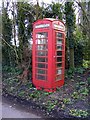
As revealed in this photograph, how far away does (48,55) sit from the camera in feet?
18.8

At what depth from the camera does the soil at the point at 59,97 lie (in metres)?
4.47

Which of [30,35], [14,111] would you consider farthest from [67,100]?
[30,35]

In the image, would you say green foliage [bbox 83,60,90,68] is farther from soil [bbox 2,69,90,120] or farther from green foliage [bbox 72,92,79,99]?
Result: green foliage [bbox 72,92,79,99]

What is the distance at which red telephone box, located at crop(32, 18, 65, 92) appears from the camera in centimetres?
568

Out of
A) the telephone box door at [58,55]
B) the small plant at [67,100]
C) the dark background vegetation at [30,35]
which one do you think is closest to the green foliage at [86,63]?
the dark background vegetation at [30,35]

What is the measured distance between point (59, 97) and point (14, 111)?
1353 mm

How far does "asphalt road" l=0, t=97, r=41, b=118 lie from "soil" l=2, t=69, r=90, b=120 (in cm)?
22

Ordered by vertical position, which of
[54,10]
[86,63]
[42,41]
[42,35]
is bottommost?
[86,63]

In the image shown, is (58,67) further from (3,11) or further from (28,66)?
(3,11)

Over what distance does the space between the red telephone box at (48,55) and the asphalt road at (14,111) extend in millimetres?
1149

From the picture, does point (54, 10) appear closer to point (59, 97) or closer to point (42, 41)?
point (42, 41)

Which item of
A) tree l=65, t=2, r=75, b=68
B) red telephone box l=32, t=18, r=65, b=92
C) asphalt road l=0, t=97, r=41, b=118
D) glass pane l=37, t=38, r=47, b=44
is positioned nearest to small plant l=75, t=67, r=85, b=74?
tree l=65, t=2, r=75, b=68

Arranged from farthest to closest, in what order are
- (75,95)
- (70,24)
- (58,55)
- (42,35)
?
1. (70,24)
2. (58,55)
3. (42,35)
4. (75,95)

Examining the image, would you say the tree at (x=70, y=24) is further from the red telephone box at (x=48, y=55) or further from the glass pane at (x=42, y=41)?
the glass pane at (x=42, y=41)
